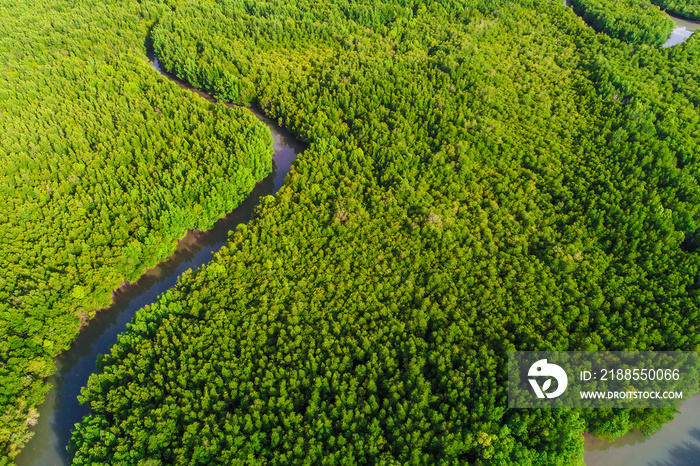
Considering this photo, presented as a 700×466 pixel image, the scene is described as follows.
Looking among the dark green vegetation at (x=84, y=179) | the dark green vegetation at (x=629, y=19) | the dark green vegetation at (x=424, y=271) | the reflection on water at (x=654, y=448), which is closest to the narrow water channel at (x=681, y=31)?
the dark green vegetation at (x=629, y=19)

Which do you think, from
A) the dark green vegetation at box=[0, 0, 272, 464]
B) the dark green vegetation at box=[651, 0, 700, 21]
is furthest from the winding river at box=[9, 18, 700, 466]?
the dark green vegetation at box=[651, 0, 700, 21]

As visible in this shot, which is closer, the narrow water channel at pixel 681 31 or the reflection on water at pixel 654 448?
the reflection on water at pixel 654 448

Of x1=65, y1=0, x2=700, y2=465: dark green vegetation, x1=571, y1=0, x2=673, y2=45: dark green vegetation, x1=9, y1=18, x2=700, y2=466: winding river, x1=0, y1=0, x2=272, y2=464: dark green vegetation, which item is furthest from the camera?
x1=571, y1=0, x2=673, y2=45: dark green vegetation

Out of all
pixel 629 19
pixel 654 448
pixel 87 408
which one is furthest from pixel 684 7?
pixel 87 408

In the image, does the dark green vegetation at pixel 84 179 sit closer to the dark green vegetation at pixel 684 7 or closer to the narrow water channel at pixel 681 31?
the narrow water channel at pixel 681 31

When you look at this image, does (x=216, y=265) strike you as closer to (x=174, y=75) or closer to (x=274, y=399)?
(x=274, y=399)

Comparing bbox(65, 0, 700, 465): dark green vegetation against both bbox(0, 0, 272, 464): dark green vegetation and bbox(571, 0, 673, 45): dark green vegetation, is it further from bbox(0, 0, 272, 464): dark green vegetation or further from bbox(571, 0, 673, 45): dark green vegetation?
bbox(0, 0, 272, 464): dark green vegetation

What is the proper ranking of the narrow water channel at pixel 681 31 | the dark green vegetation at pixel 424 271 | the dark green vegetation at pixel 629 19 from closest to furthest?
1. the dark green vegetation at pixel 424 271
2. the dark green vegetation at pixel 629 19
3. the narrow water channel at pixel 681 31
